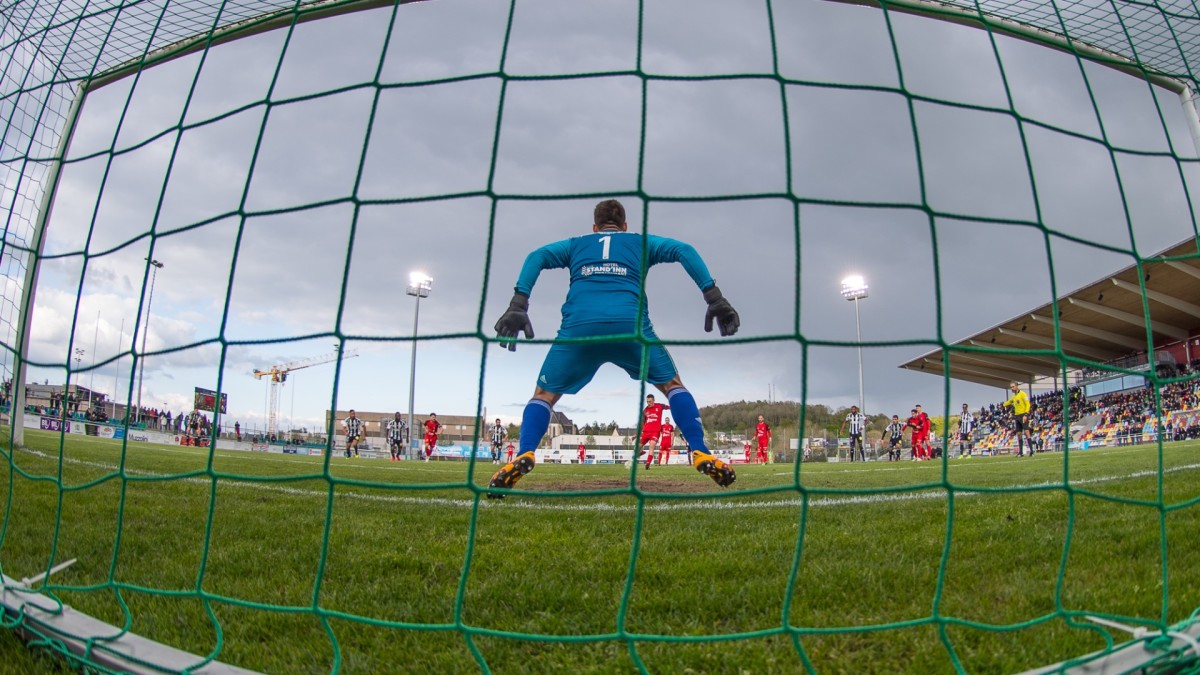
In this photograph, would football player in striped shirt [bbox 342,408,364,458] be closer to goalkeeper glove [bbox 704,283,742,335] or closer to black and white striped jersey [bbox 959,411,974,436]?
goalkeeper glove [bbox 704,283,742,335]

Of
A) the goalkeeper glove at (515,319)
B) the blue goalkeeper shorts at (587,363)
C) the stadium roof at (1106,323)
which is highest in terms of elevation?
the stadium roof at (1106,323)

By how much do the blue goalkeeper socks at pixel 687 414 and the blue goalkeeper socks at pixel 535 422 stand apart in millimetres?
789

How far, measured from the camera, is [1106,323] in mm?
25016

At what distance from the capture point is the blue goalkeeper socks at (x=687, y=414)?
14.4ft

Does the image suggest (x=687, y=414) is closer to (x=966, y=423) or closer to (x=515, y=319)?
(x=515, y=319)

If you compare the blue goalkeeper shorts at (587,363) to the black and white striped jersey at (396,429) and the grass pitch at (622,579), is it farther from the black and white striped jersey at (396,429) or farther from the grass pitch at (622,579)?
the black and white striped jersey at (396,429)

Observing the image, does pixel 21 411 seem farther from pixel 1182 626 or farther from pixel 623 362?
pixel 1182 626

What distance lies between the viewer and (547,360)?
14.1 feet

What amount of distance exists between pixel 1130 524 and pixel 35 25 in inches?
232

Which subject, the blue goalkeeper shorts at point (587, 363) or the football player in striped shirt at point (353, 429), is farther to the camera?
the football player in striped shirt at point (353, 429)

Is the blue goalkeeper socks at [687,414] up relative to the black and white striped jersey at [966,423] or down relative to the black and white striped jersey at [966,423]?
down

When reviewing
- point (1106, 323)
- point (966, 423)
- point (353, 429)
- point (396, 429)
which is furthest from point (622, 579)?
point (1106, 323)

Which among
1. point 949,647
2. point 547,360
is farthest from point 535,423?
point 949,647

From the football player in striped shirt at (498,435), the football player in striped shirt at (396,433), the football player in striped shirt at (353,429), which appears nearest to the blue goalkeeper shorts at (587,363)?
the football player in striped shirt at (353,429)
